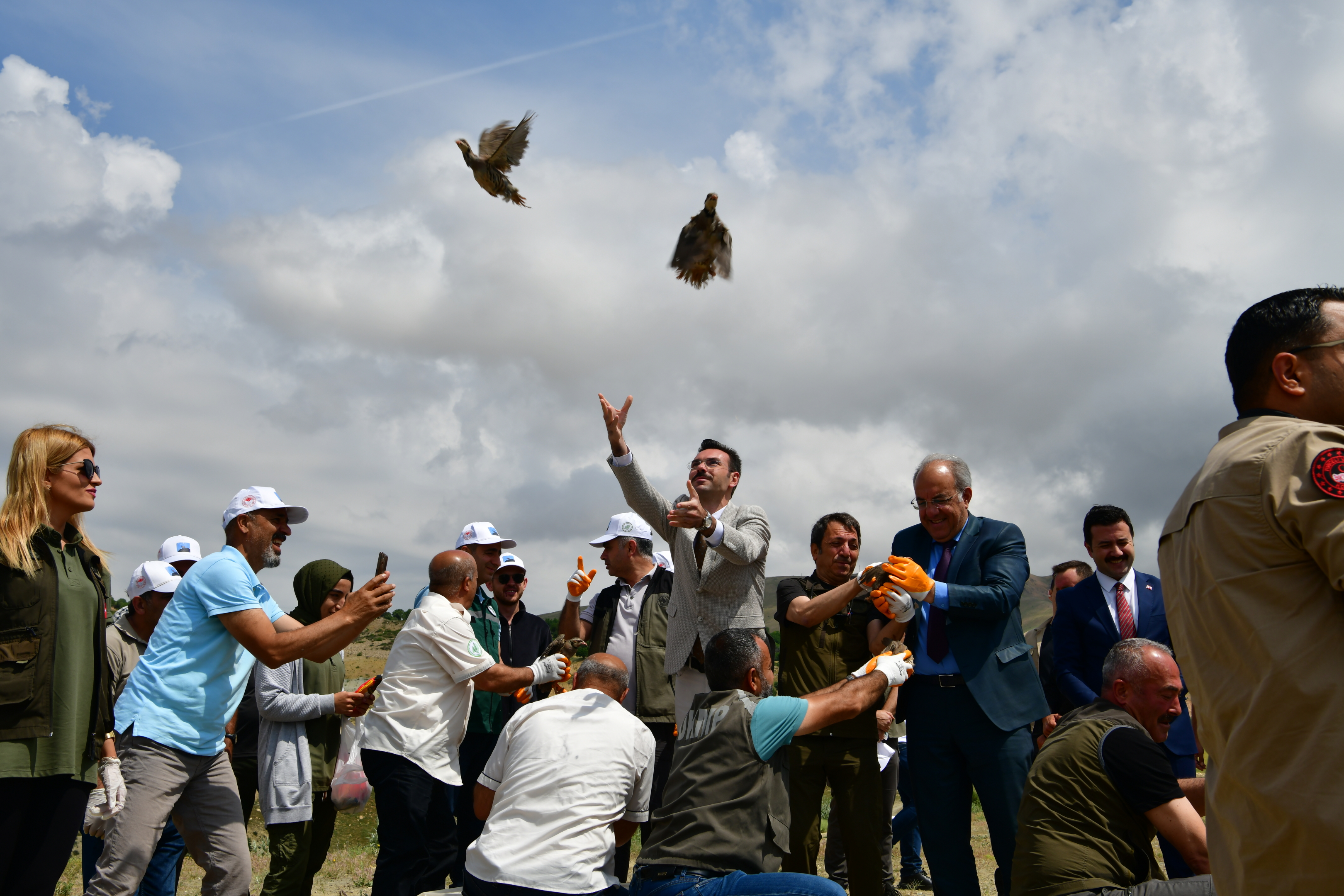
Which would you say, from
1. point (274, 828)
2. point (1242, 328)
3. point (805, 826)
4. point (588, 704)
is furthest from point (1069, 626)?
point (274, 828)

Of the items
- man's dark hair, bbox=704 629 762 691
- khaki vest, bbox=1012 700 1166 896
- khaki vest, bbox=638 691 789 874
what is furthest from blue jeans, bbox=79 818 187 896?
khaki vest, bbox=1012 700 1166 896

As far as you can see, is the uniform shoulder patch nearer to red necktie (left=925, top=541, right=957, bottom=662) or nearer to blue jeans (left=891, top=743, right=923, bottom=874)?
red necktie (left=925, top=541, right=957, bottom=662)

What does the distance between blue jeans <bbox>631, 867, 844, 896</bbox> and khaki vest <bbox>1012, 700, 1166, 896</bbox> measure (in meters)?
0.75

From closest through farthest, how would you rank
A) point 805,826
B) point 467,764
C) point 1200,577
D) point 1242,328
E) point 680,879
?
point 1200,577 → point 1242,328 → point 680,879 → point 805,826 → point 467,764

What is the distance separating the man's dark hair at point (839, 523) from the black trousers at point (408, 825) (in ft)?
8.20

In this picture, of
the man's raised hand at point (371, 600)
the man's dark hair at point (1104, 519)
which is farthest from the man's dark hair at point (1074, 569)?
the man's raised hand at point (371, 600)

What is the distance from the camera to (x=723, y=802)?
12.2 ft

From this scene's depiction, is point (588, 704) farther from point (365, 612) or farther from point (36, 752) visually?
point (36, 752)

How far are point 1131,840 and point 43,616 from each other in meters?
4.19

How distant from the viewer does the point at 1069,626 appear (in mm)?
5555

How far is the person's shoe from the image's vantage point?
7.04 m

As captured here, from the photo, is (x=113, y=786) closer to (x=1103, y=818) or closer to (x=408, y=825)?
(x=408, y=825)

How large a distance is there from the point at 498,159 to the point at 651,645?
3001 mm

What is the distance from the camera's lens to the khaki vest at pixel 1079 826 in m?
3.48
